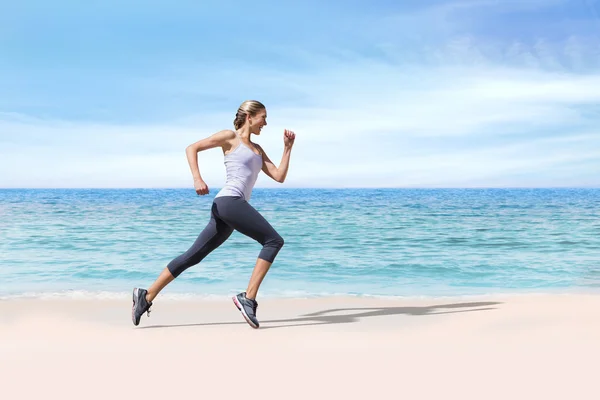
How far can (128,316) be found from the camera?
622cm

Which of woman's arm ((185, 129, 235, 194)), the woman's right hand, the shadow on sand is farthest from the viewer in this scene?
the shadow on sand

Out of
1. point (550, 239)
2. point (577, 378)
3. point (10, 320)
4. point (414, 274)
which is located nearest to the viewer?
point (577, 378)

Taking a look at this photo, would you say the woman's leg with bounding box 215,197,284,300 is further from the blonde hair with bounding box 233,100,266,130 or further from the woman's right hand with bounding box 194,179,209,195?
the blonde hair with bounding box 233,100,266,130

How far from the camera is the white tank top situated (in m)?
5.39

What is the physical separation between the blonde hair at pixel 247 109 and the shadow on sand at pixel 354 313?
68.4 inches

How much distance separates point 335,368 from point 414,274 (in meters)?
7.46

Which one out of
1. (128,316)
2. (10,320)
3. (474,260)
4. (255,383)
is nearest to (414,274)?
(474,260)

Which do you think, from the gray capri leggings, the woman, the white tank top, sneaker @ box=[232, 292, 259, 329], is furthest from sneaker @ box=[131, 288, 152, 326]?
the white tank top

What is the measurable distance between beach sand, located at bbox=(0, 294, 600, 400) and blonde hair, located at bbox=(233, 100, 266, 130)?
5.63ft

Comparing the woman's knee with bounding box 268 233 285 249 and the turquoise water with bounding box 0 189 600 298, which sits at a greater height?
the woman's knee with bounding box 268 233 285 249

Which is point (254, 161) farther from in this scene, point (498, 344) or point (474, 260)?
point (474, 260)

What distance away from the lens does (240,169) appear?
5.39 m

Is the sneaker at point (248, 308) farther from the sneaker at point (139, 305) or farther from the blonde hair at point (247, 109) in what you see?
the blonde hair at point (247, 109)

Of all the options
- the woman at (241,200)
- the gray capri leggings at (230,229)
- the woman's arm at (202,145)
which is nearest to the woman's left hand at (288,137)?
the woman at (241,200)
